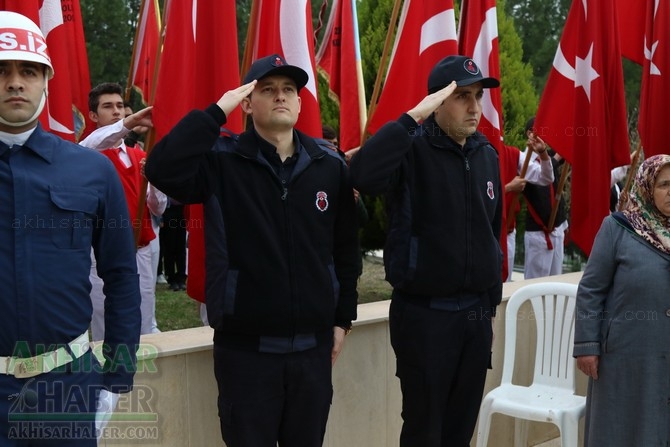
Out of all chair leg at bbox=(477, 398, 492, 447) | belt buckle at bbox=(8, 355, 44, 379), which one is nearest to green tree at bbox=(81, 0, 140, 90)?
chair leg at bbox=(477, 398, 492, 447)

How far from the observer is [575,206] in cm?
576

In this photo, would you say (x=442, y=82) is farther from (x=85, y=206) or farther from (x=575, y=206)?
(x=575, y=206)

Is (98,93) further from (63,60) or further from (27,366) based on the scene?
(27,366)

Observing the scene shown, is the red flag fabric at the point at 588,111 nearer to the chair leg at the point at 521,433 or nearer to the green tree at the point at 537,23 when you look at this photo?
the chair leg at the point at 521,433

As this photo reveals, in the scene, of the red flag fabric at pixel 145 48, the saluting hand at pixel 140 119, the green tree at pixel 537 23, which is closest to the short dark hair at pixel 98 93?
the saluting hand at pixel 140 119

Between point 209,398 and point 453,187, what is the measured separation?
145 cm

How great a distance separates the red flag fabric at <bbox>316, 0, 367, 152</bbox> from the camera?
6.16 metres

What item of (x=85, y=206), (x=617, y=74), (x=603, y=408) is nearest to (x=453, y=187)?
(x=603, y=408)

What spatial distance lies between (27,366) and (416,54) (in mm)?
3449

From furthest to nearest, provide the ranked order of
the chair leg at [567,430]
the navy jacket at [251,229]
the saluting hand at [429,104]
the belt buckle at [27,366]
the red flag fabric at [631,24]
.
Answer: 1. the red flag fabric at [631,24]
2. the chair leg at [567,430]
3. the saluting hand at [429,104]
4. the navy jacket at [251,229]
5. the belt buckle at [27,366]

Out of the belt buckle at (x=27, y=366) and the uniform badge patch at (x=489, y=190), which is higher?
the uniform badge patch at (x=489, y=190)

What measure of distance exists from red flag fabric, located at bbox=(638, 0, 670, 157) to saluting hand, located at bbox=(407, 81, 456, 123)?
310cm

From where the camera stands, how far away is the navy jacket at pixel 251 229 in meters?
3.04

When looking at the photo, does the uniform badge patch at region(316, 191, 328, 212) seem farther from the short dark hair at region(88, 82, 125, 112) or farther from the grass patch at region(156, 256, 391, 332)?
the grass patch at region(156, 256, 391, 332)
